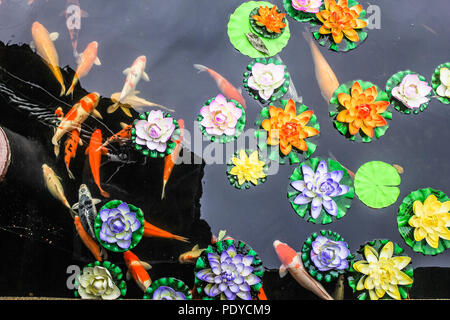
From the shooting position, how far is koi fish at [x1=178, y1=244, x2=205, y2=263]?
144 cm

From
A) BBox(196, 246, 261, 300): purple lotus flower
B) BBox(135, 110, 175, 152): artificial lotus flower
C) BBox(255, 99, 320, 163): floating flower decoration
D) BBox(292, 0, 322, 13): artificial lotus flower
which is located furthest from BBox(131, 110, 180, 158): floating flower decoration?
BBox(292, 0, 322, 13): artificial lotus flower

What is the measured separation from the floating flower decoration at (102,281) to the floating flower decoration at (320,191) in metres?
0.78

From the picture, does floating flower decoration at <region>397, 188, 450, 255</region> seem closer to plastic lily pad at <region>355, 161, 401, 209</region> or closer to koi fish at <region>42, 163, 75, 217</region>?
plastic lily pad at <region>355, 161, 401, 209</region>

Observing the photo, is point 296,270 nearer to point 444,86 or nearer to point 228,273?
point 228,273

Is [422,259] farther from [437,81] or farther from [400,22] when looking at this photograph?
[400,22]

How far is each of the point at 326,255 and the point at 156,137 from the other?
83cm

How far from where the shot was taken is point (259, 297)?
143 cm

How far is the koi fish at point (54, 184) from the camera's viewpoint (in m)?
1.47

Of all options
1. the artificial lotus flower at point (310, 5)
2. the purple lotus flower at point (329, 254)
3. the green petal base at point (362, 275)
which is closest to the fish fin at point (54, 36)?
the artificial lotus flower at point (310, 5)

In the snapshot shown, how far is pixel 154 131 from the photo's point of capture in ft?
4.73

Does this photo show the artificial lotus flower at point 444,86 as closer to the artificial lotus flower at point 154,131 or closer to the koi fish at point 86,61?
the artificial lotus flower at point 154,131

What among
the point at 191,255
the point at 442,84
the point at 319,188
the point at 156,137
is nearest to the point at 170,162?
the point at 156,137

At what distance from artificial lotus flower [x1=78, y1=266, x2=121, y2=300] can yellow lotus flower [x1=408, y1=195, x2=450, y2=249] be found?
1241 millimetres
